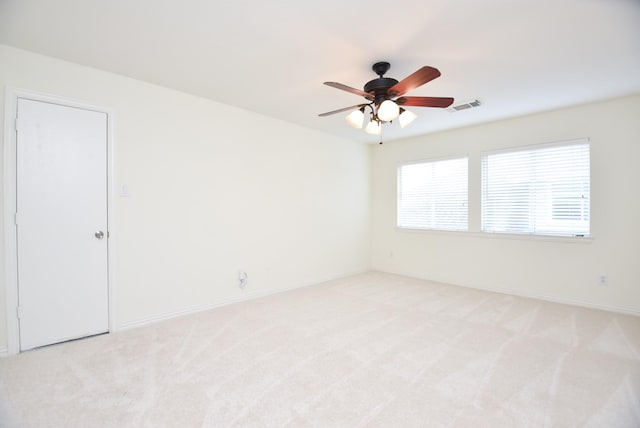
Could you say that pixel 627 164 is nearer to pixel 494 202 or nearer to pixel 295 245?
pixel 494 202

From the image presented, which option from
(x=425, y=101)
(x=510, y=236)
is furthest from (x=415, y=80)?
(x=510, y=236)

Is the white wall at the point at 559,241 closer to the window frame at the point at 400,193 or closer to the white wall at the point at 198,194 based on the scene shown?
the window frame at the point at 400,193

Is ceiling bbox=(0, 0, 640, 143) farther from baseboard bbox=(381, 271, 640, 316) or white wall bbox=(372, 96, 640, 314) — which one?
baseboard bbox=(381, 271, 640, 316)

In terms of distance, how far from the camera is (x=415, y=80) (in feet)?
6.83

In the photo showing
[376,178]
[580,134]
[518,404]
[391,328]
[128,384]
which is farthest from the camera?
[376,178]

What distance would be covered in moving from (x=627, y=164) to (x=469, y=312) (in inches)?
96.7

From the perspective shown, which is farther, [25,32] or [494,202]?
[494,202]

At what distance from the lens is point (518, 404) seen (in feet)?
5.89

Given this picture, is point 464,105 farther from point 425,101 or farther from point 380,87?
point 380,87

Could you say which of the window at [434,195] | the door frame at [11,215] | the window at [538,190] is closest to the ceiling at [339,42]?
the door frame at [11,215]

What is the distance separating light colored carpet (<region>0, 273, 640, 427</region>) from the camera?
1.70 metres

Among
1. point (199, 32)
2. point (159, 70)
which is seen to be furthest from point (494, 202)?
point (159, 70)

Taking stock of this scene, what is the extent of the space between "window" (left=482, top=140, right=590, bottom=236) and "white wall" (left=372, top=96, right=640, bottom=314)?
0.36ft

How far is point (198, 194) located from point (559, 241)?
4550 millimetres
